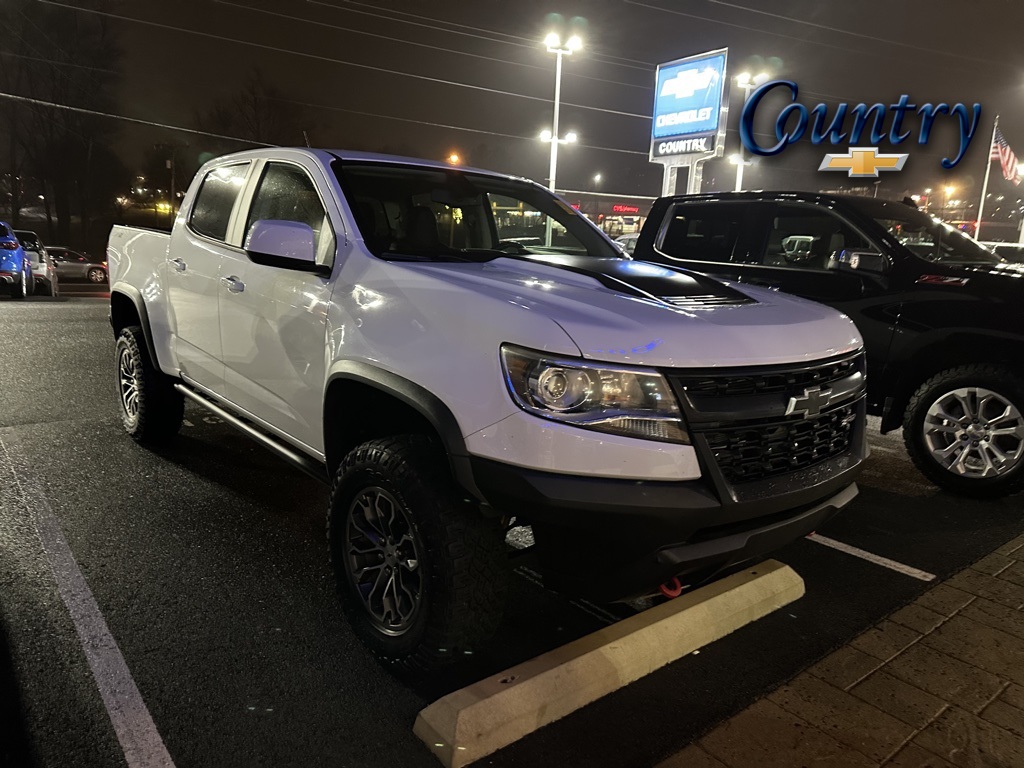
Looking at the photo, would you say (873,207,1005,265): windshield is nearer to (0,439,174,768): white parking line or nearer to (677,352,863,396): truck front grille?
(677,352,863,396): truck front grille

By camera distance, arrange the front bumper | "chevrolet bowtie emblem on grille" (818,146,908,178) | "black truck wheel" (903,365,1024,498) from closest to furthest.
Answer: the front bumper
"black truck wheel" (903,365,1024,498)
"chevrolet bowtie emblem on grille" (818,146,908,178)

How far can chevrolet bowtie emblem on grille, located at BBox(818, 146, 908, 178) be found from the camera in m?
19.5

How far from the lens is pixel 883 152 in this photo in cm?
1981

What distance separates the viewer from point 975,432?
488 cm

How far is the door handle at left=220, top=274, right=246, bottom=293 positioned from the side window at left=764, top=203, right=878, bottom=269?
4173 millimetres

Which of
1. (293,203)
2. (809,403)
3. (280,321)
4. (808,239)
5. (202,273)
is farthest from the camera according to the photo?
(808,239)

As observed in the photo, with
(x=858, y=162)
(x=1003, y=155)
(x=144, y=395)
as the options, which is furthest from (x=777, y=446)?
(x=1003, y=155)

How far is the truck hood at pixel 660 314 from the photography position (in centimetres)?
227

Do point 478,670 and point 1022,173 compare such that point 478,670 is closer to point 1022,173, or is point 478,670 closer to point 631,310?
point 631,310

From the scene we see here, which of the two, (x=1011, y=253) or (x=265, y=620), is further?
(x=1011, y=253)

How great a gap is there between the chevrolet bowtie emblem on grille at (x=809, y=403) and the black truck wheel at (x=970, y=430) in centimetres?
288

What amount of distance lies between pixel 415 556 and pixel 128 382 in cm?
391

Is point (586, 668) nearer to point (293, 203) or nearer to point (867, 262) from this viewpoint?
point (293, 203)

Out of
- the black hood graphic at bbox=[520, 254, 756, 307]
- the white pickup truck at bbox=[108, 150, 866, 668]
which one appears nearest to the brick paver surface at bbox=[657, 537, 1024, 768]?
the white pickup truck at bbox=[108, 150, 866, 668]
